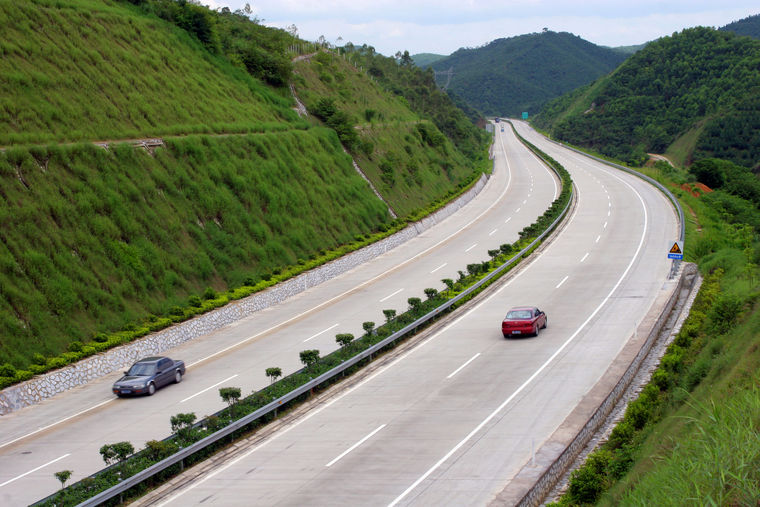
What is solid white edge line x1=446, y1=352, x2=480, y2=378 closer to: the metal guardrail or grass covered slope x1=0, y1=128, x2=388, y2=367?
grass covered slope x1=0, y1=128, x2=388, y2=367

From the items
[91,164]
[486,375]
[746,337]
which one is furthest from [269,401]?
[91,164]

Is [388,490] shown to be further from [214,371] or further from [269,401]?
[214,371]

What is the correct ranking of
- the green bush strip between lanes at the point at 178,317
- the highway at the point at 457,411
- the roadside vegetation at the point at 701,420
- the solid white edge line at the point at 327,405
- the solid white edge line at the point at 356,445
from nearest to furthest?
1. the roadside vegetation at the point at 701,420
2. the highway at the point at 457,411
3. the solid white edge line at the point at 327,405
4. the solid white edge line at the point at 356,445
5. the green bush strip between lanes at the point at 178,317

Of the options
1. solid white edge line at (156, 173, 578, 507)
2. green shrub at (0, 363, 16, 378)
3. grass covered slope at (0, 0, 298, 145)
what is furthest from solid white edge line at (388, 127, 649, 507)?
grass covered slope at (0, 0, 298, 145)

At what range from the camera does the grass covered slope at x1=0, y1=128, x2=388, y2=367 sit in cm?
2998

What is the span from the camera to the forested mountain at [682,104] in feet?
386

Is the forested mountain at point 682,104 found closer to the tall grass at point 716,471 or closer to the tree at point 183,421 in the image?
the tree at point 183,421

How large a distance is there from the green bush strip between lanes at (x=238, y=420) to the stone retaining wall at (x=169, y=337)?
8.26 metres

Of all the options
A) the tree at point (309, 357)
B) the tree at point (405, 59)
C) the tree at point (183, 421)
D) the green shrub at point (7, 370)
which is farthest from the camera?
the tree at point (405, 59)

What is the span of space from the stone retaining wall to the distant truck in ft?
6.31

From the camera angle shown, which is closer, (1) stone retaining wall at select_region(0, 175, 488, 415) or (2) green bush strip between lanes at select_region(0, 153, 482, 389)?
(1) stone retaining wall at select_region(0, 175, 488, 415)

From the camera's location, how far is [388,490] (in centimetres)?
1688

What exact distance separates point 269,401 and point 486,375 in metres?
7.85

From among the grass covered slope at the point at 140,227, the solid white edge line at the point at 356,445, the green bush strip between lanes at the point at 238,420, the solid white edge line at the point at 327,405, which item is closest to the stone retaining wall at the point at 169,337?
the grass covered slope at the point at 140,227
